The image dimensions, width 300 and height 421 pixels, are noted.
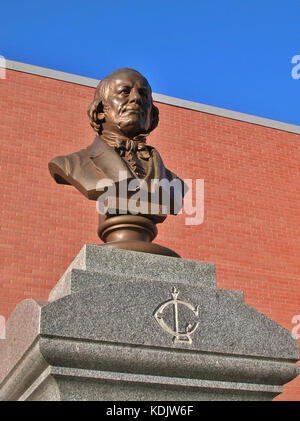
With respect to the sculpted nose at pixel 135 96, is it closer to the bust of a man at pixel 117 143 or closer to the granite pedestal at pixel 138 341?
the bust of a man at pixel 117 143

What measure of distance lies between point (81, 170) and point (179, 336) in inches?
49.5

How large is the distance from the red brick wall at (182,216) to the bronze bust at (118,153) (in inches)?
108

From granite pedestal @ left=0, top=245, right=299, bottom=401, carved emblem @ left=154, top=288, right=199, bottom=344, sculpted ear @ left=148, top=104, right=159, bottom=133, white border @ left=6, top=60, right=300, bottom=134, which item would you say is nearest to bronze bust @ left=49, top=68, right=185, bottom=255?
sculpted ear @ left=148, top=104, right=159, bottom=133

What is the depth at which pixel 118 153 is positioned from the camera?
338 cm

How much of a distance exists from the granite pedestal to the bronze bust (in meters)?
0.41

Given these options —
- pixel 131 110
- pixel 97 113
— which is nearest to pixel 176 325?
pixel 131 110

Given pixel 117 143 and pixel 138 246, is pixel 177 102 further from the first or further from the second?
pixel 138 246

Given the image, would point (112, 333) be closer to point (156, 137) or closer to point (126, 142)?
point (126, 142)

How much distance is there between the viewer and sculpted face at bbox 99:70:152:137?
11.1ft

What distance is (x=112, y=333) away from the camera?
2402 millimetres

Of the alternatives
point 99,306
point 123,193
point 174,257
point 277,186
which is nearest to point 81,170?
point 123,193

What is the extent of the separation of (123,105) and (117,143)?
24cm

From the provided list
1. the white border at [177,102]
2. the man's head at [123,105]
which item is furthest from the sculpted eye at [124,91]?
the white border at [177,102]

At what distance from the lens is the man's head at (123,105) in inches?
133
